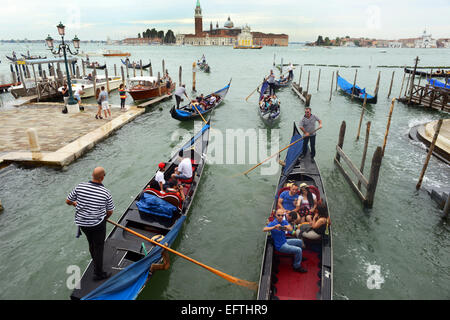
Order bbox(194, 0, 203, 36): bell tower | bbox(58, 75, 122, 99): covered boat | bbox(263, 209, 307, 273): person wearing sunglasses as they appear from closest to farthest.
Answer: bbox(263, 209, 307, 273): person wearing sunglasses < bbox(58, 75, 122, 99): covered boat < bbox(194, 0, 203, 36): bell tower

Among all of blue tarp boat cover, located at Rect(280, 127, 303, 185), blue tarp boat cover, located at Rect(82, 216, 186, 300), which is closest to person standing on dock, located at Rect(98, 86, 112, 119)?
blue tarp boat cover, located at Rect(280, 127, 303, 185)

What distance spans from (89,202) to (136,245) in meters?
1.36

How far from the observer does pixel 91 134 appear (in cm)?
925

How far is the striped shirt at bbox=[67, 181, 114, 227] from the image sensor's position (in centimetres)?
295

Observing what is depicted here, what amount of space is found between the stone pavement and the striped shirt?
502cm

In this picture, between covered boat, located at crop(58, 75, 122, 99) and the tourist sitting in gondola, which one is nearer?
the tourist sitting in gondola

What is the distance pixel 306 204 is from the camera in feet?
16.2

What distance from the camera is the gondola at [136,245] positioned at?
9.91 ft

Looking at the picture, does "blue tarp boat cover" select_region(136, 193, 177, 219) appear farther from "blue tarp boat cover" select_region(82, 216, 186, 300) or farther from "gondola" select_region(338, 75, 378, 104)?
"gondola" select_region(338, 75, 378, 104)

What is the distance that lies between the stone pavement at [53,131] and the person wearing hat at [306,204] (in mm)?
6042

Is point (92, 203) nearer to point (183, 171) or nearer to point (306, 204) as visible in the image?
point (183, 171)

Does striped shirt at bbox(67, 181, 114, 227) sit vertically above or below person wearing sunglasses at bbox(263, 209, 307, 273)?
above

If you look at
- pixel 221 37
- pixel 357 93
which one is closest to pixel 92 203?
pixel 357 93

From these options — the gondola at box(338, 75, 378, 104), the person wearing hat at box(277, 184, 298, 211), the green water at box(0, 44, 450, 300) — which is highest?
the gondola at box(338, 75, 378, 104)
